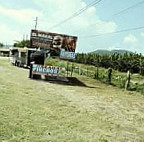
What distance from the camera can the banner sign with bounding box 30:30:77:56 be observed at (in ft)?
112

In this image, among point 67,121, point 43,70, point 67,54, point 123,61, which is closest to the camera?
point 67,121

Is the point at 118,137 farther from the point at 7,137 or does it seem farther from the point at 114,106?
the point at 114,106

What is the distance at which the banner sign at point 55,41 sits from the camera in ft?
112

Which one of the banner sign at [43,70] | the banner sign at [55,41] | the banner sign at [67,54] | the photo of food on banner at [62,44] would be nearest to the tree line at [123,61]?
the photo of food on banner at [62,44]

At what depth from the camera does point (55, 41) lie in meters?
34.1

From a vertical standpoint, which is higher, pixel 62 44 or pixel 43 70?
pixel 62 44

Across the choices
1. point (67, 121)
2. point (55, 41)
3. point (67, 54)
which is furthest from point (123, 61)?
point (67, 121)

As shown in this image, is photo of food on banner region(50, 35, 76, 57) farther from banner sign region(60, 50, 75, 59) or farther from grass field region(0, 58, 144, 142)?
grass field region(0, 58, 144, 142)

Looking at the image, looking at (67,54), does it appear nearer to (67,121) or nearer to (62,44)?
(62,44)

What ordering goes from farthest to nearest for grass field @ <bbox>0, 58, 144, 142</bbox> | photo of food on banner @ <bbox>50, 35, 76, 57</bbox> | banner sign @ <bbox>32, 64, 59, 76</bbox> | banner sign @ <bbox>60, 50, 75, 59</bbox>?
photo of food on banner @ <bbox>50, 35, 76, 57</bbox>, banner sign @ <bbox>60, 50, 75, 59</bbox>, banner sign @ <bbox>32, 64, 59, 76</bbox>, grass field @ <bbox>0, 58, 144, 142</bbox>

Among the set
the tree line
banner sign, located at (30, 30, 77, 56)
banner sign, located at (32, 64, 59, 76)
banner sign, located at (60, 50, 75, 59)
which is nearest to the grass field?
banner sign, located at (32, 64, 59, 76)

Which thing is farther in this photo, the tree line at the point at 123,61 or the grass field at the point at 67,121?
the tree line at the point at 123,61

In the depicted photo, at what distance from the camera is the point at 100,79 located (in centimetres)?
3209

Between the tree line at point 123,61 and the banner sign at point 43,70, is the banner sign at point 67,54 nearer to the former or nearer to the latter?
the banner sign at point 43,70
